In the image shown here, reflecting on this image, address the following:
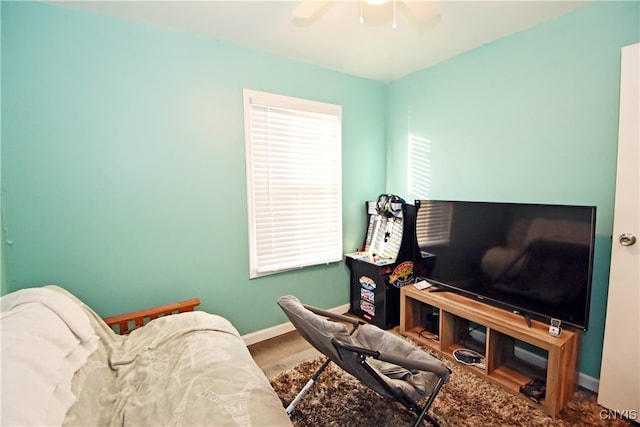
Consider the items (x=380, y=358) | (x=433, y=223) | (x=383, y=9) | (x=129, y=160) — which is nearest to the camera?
(x=380, y=358)

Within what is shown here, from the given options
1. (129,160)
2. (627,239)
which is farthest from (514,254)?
(129,160)

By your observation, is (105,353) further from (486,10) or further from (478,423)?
(486,10)

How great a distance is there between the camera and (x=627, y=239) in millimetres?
1614

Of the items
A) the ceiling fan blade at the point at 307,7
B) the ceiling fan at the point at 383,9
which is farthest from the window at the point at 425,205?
the ceiling fan blade at the point at 307,7

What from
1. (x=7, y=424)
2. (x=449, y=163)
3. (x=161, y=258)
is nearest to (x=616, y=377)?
(x=449, y=163)

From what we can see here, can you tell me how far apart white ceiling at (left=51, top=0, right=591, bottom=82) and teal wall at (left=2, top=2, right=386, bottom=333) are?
14 centimetres

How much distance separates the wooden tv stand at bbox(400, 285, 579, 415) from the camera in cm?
168

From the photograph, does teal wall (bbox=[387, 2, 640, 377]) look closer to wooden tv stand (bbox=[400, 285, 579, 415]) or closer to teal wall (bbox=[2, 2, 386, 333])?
wooden tv stand (bbox=[400, 285, 579, 415])

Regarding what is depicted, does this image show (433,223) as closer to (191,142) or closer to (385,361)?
(385,361)

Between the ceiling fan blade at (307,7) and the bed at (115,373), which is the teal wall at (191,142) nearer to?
the bed at (115,373)

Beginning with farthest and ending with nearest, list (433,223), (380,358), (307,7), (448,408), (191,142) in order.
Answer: (433,223), (191,142), (448,408), (307,7), (380,358)

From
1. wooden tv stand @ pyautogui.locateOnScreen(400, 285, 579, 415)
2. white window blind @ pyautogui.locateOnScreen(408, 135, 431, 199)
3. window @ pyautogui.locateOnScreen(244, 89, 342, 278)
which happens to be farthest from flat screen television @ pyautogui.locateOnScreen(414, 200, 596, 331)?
window @ pyautogui.locateOnScreen(244, 89, 342, 278)

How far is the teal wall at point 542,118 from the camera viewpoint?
1830 mm

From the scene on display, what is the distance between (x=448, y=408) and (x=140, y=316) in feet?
6.70
